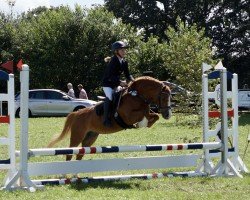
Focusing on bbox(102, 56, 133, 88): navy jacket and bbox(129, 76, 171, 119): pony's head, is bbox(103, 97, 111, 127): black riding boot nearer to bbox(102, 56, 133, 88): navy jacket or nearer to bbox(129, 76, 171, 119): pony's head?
bbox(102, 56, 133, 88): navy jacket

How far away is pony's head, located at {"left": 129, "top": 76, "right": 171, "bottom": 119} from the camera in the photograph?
941 cm

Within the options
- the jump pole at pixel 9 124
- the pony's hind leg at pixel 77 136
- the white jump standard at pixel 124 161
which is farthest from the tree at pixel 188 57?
the jump pole at pixel 9 124

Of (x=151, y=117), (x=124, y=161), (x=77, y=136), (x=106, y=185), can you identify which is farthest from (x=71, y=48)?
(x=106, y=185)

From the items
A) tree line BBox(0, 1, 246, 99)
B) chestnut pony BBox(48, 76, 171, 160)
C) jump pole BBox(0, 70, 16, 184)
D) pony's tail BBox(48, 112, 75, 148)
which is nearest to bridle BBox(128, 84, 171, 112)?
chestnut pony BBox(48, 76, 171, 160)

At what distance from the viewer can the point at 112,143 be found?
15445mm

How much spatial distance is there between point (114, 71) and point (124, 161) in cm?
161

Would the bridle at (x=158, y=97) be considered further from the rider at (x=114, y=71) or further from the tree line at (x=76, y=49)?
the tree line at (x=76, y=49)

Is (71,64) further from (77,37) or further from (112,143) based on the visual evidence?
(112,143)

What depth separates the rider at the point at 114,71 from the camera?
9406 millimetres

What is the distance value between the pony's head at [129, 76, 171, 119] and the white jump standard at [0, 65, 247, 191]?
2.52 ft

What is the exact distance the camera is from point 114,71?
951 centimetres

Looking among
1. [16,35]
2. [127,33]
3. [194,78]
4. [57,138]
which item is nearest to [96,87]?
[127,33]

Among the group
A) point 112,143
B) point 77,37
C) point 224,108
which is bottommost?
point 112,143

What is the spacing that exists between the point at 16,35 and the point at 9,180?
108ft
